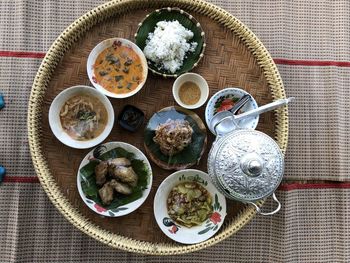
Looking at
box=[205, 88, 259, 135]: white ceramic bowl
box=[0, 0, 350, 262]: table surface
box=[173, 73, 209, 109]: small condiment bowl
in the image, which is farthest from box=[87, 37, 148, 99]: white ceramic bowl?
box=[0, 0, 350, 262]: table surface

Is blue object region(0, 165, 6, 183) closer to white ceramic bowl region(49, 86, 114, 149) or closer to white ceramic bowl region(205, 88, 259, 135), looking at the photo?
white ceramic bowl region(49, 86, 114, 149)

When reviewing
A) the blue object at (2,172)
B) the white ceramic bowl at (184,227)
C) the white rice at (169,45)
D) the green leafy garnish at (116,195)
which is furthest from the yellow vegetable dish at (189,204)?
the blue object at (2,172)

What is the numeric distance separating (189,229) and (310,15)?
1.17m

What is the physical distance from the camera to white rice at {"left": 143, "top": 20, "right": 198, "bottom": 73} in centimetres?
165

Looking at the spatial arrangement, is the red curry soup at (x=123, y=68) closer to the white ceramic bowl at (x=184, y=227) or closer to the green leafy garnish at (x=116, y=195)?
the green leafy garnish at (x=116, y=195)

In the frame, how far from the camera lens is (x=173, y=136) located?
1.61 meters

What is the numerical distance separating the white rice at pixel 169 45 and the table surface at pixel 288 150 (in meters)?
0.44

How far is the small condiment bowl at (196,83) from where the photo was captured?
167cm

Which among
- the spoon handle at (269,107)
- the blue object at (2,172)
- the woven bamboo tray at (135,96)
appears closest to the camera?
the spoon handle at (269,107)

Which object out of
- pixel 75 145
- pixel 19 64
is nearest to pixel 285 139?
pixel 75 145

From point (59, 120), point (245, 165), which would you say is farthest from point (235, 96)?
point (59, 120)

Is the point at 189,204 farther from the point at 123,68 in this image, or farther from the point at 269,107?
the point at 123,68

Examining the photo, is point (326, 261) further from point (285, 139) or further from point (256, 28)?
point (256, 28)

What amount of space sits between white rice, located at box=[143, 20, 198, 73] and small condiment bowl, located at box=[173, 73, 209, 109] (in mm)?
47
